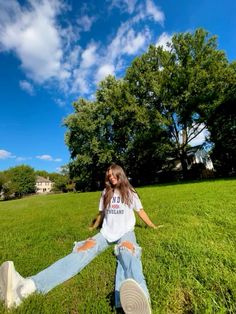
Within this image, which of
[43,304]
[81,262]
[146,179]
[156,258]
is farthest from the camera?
[146,179]

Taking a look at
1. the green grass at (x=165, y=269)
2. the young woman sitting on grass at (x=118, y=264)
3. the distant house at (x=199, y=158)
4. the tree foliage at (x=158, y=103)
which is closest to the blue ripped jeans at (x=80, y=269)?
the young woman sitting on grass at (x=118, y=264)

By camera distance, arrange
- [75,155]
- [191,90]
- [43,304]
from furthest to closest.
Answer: [75,155] < [191,90] < [43,304]

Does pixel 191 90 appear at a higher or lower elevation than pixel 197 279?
higher

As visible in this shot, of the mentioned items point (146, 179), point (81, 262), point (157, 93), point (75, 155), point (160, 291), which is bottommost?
point (160, 291)

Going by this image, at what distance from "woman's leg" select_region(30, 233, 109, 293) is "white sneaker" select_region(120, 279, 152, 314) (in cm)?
123

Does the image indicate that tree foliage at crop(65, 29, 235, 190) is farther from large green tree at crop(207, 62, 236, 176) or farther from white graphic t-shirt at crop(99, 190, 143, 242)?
white graphic t-shirt at crop(99, 190, 143, 242)

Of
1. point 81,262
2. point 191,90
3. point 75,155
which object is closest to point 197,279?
point 81,262

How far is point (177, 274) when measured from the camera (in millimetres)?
3451

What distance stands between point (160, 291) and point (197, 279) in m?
0.52

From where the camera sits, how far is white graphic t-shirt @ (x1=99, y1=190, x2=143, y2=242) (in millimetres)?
4488

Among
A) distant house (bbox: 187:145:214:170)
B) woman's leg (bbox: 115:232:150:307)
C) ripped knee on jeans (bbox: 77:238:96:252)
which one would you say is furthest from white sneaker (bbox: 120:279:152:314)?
distant house (bbox: 187:145:214:170)

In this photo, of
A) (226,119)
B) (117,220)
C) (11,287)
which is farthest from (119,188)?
(226,119)

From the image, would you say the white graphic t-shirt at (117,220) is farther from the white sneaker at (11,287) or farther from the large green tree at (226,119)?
the large green tree at (226,119)

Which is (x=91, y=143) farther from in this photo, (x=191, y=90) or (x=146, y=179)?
(x=191, y=90)
